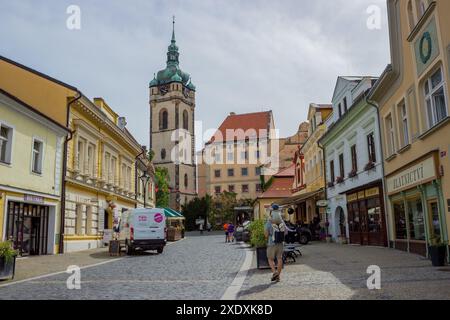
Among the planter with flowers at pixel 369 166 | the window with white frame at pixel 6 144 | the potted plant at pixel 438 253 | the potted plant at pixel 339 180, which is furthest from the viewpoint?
the potted plant at pixel 339 180

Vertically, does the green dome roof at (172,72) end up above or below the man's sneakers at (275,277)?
above

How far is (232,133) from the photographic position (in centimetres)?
9019

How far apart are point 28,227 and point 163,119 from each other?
73.0 m

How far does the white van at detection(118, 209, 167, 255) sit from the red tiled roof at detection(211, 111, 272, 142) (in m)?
67.1

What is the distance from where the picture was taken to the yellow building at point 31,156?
1788cm

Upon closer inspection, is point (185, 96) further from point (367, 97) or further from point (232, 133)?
point (367, 97)

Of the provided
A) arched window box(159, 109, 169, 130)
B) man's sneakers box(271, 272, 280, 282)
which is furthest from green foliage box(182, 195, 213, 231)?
man's sneakers box(271, 272, 280, 282)

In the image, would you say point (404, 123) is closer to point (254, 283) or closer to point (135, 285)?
point (254, 283)

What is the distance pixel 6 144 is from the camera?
18016mm

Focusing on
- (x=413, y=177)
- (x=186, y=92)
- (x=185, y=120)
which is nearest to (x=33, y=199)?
(x=413, y=177)

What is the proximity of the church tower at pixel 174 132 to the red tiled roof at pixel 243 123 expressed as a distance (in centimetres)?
649

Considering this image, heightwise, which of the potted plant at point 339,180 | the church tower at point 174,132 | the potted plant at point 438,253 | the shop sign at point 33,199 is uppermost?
the church tower at point 174,132

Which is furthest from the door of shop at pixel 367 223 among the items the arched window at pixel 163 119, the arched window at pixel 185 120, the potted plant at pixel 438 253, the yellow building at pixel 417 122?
the arched window at pixel 163 119

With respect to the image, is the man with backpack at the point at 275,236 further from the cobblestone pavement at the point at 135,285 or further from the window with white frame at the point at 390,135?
the window with white frame at the point at 390,135
